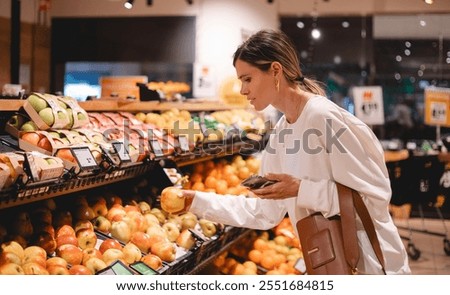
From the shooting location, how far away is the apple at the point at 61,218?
2387mm

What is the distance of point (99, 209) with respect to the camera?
8.70 ft

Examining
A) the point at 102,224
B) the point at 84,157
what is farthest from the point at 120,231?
the point at 84,157

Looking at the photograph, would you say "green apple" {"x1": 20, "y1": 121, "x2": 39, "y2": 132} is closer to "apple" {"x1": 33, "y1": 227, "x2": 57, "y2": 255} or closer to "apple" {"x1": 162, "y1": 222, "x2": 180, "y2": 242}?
"apple" {"x1": 33, "y1": 227, "x2": 57, "y2": 255}

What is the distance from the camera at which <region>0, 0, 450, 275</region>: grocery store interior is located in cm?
222

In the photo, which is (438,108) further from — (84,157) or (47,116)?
(84,157)

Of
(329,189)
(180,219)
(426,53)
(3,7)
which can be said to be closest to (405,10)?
(426,53)

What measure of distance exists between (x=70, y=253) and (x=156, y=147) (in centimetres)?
83

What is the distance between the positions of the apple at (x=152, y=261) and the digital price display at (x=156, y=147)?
59cm

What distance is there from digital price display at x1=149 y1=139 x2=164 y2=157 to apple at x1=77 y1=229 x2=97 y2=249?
1.86 ft

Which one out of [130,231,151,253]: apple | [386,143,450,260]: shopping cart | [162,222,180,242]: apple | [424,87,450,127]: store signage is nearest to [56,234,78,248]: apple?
[130,231,151,253]: apple

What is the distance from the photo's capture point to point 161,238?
2600 mm

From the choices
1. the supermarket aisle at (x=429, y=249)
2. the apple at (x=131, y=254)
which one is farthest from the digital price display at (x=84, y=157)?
the supermarket aisle at (x=429, y=249)

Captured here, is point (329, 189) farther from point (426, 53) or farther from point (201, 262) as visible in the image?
point (426, 53)
